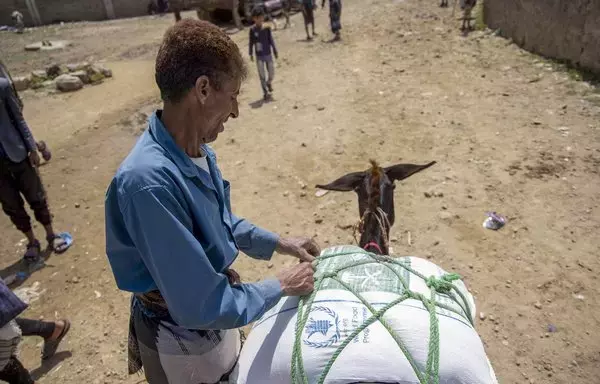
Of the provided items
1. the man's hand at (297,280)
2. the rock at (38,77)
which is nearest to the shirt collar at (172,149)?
the man's hand at (297,280)

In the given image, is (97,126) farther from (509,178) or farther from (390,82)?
(509,178)

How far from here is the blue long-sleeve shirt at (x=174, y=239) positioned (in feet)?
4.00

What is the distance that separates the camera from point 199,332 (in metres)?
1.55

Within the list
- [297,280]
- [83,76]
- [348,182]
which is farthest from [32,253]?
[83,76]

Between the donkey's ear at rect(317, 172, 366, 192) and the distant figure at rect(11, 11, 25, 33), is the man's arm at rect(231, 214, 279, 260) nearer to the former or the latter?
A: the donkey's ear at rect(317, 172, 366, 192)

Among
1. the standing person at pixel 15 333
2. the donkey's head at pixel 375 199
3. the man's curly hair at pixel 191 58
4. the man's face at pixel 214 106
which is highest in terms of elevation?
the man's curly hair at pixel 191 58

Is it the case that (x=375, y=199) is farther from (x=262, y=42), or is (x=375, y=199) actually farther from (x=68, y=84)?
(x=68, y=84)

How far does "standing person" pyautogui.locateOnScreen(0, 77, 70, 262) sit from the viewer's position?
3754mm

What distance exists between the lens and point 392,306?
5.52 feet

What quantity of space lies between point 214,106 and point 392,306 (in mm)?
1029

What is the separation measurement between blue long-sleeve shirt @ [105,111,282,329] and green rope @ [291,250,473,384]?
272mm

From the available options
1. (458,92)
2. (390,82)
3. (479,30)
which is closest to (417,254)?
(458,92)

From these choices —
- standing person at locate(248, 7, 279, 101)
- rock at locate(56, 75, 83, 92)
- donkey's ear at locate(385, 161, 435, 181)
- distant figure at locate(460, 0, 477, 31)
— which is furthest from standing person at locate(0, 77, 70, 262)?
distant figure at locate(460, 0, 477, 31)

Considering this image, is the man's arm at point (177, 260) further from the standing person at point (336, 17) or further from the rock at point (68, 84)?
the standing person at point (336, 17)
